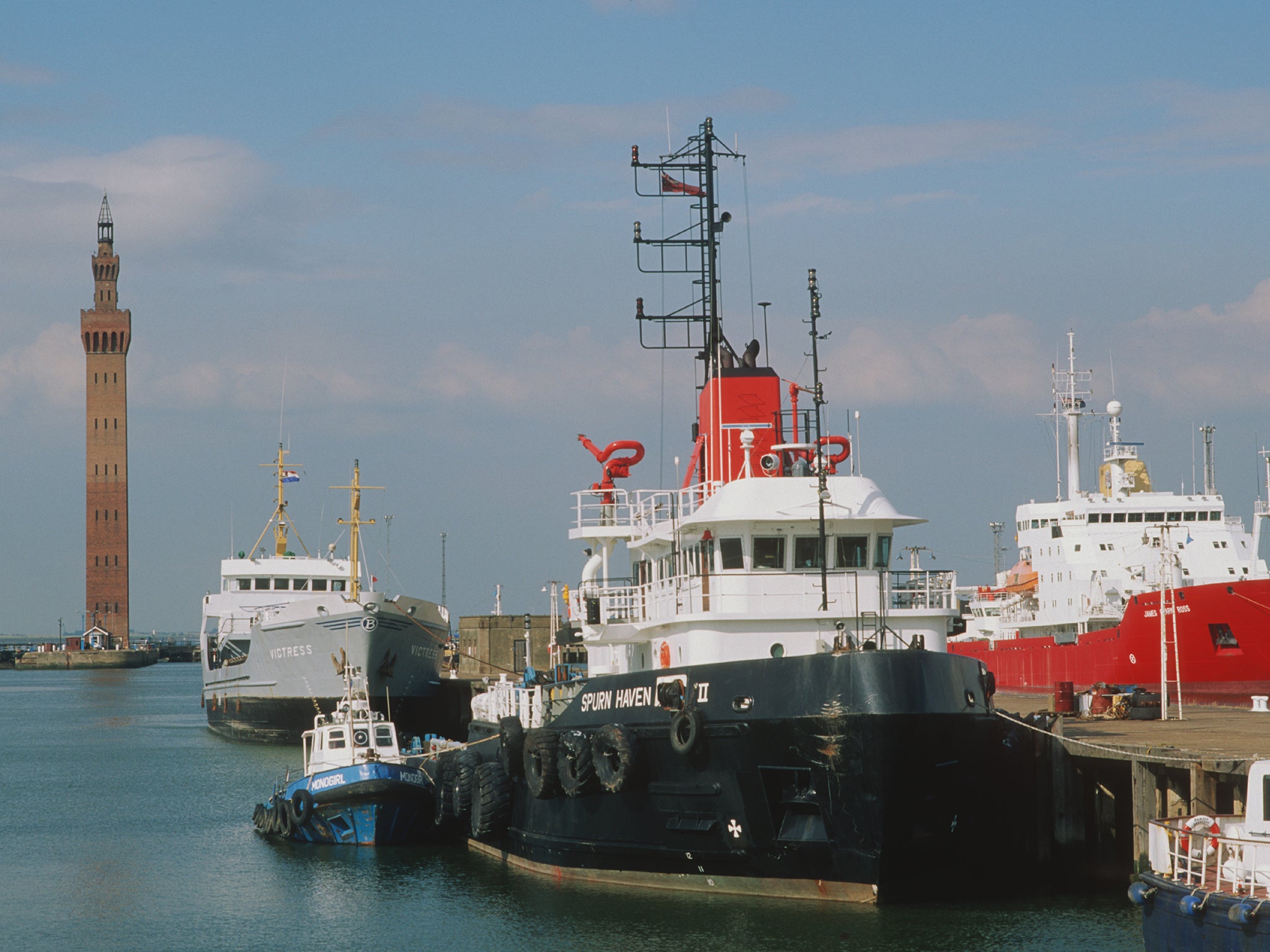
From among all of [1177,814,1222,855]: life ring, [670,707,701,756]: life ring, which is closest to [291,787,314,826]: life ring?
[670,707,701,756]: life ring

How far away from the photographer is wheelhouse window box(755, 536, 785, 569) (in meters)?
20.3

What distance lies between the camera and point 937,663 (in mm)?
17781

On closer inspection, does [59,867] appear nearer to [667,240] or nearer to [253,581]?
[667,240]

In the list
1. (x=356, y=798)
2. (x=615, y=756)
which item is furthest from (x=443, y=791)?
(x=615, y=756)

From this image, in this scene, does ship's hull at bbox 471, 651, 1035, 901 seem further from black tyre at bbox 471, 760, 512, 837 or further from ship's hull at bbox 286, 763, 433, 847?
ship's hull at bbox 286, 763, 433, 847

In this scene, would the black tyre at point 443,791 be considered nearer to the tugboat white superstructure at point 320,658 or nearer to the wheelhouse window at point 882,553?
the wheelhouse window at point 882,553

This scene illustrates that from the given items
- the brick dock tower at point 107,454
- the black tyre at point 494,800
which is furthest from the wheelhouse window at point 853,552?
the brick dock tower at point 107,454

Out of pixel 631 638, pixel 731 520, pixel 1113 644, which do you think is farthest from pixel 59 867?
pixel 1113 644

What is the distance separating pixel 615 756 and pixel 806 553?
152 inches

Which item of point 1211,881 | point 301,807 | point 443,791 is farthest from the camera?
point 301,807

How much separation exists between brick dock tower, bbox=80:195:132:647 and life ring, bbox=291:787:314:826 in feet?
355

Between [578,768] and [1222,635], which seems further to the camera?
[1222,635]

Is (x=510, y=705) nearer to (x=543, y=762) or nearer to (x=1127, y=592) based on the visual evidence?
(x=543, y=762)

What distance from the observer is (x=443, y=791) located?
25.4 metres
